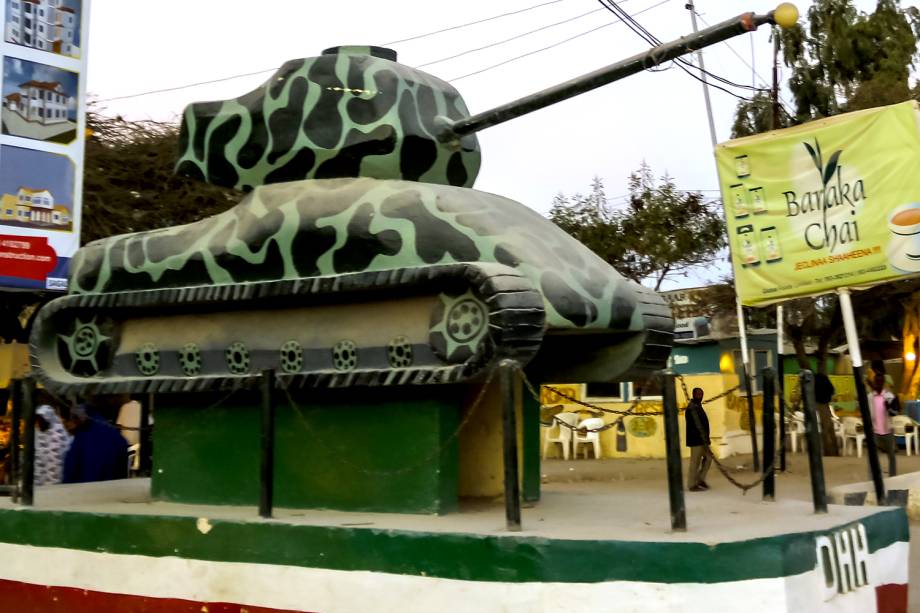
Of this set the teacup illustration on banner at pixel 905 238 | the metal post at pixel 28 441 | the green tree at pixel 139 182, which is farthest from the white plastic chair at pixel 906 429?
the metal post at pixel 28 441

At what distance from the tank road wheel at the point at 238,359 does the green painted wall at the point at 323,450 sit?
0.19m

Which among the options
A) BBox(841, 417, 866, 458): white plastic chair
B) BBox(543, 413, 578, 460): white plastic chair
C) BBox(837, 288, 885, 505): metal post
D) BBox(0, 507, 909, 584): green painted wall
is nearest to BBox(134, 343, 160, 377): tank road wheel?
BBox(0, 507, 909, 584): green painted wall

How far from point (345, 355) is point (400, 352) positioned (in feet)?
1.28

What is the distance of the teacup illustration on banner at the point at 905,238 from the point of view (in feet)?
34.7

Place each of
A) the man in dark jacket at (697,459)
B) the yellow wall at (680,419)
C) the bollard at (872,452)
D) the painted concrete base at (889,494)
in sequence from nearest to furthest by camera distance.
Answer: the bollard at (872,452) → the painted concrete base at (889,494) → the man in dark jacket at (697,459) → the yellow wall at (680,419)

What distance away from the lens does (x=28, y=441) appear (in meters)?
7.06

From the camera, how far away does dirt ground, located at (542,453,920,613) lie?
15.0 m

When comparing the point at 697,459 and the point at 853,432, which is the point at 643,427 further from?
the point at 697,459

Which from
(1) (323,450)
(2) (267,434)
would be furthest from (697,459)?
(2) (267,434)

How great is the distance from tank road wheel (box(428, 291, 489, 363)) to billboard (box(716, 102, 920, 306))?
6166 mm

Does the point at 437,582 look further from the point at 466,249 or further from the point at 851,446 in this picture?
the point at 851,446

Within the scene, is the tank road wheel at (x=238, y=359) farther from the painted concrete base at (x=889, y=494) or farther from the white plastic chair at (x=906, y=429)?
the white plastic chair at (x=906, y=429)

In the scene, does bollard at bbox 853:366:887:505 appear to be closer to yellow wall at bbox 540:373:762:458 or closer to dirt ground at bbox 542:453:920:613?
dirt ground at bbox 542:453:920:613

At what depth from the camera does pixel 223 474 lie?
7.09 metres
